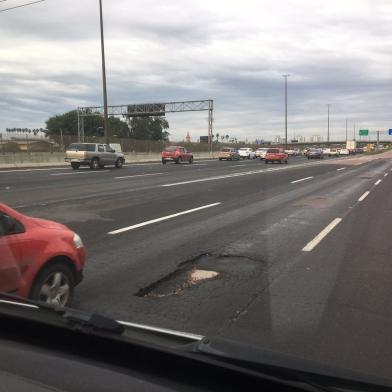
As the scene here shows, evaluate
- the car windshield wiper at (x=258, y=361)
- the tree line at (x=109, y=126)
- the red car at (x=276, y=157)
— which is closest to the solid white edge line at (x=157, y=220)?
the car windshield wiper at (x=258, y=361)

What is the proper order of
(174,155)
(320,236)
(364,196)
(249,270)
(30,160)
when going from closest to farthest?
(249,270) < (320,236) < (364,196) < (30,160) < (174,155)

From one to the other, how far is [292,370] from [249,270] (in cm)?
508

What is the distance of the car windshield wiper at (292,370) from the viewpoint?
2.26 m

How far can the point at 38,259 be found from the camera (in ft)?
16.1

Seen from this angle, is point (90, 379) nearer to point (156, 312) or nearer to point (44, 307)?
point (44, 307)

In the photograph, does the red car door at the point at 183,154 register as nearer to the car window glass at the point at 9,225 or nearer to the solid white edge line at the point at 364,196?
the solid white edge line at the point at 364,196

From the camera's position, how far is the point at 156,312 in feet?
18.0

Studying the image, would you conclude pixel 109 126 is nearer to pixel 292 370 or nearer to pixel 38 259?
pixel 38 259

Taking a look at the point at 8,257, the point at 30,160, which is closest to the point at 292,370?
the point at 8,257

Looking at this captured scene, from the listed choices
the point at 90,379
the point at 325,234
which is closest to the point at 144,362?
the point at 90,379

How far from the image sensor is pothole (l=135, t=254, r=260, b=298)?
6.31 m

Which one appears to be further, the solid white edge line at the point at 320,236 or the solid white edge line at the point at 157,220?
the solid white edge line at the point at 157,220

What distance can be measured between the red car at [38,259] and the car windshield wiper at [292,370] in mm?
2576

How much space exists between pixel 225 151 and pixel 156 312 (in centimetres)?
5663
